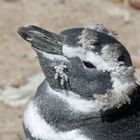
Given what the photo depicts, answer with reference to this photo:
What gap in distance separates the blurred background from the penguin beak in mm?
1659

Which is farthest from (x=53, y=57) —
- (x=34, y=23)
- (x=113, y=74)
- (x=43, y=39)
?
(x=34, y=23)

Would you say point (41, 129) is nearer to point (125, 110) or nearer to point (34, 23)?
point (125, 110)

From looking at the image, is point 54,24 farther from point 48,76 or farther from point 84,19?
point 48,76

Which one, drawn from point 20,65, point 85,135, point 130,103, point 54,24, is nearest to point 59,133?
point 85,135

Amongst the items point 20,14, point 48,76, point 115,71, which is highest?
point 115,71

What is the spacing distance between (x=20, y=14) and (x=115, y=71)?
2.94 m

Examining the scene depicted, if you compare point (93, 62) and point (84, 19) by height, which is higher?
point (93, 62)

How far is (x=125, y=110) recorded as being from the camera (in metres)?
2.20

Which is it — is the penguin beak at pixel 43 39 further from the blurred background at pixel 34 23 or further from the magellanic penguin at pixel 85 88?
the blurred background at pixel 34 23

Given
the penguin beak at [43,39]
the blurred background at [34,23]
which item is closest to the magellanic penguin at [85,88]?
the penguin beak at [43,39]

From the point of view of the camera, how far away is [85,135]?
2.20 metres

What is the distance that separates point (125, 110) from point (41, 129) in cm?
29

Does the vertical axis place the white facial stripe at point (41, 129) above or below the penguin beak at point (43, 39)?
below

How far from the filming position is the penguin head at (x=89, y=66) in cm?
212
